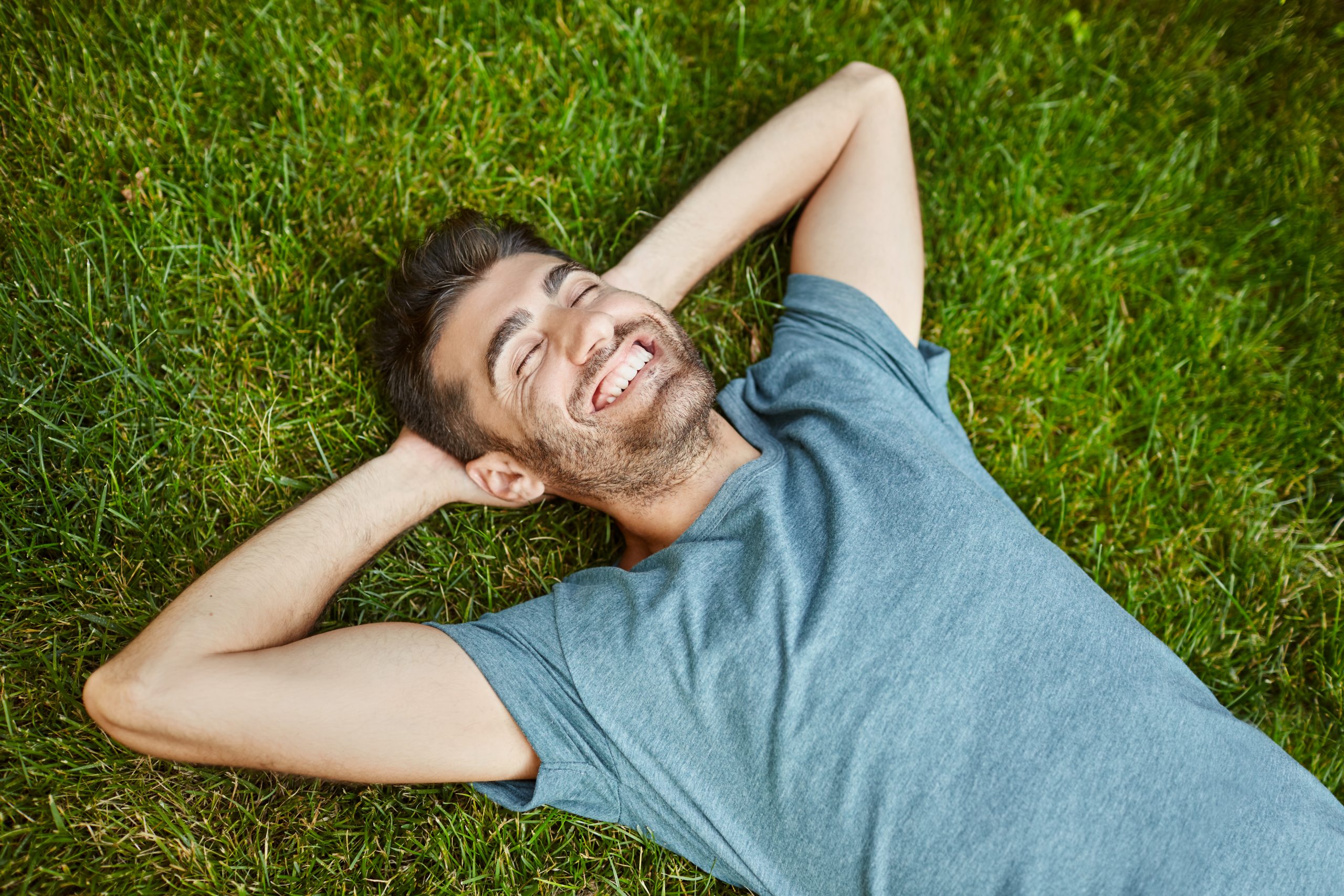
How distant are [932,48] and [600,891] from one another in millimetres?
3864

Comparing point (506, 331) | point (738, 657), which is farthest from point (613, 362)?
point (738, 657)

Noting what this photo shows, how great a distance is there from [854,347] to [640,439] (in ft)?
2.93

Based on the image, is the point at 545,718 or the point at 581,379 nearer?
the point at 545,718

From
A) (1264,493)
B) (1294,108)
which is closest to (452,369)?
(1264,493)

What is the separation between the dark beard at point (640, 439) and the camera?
2848 mm

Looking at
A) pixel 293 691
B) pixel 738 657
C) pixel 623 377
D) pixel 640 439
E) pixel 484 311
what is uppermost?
pixel 484 311

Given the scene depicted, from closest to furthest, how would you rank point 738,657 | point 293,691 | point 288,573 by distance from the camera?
point 293,691, point 738,657, point 288,573

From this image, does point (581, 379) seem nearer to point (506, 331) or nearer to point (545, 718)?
point (506, 331)

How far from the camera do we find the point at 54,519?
307cm

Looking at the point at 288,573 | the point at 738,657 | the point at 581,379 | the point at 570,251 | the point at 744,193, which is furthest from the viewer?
the point at 570,251

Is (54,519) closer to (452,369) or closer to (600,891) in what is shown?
(452,369)

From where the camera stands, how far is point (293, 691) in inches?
91.5

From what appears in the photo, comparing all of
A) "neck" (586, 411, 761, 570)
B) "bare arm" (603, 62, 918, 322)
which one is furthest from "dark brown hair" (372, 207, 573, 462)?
"neck" (586, 411, 761, 570)

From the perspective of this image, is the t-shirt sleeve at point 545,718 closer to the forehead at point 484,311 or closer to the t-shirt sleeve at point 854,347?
the forehead at point 484,311
